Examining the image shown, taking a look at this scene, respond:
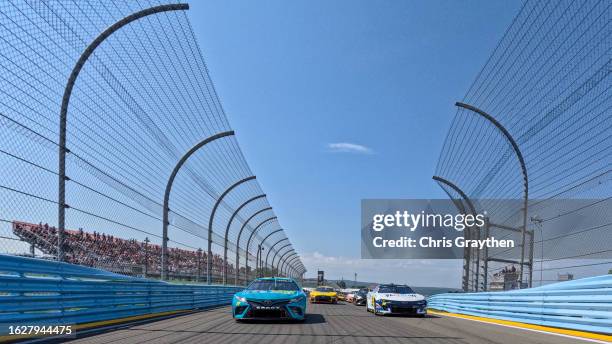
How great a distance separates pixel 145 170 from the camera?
40.8ft

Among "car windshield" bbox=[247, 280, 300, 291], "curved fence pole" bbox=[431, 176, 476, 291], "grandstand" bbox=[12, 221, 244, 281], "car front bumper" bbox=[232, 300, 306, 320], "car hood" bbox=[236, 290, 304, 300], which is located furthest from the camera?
"curved fence pole" bbox=[431, 176, 476, 291]

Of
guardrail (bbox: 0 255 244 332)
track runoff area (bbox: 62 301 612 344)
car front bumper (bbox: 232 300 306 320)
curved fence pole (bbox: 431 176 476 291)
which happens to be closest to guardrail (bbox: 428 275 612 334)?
track runoff area (bbox: 62 301 612 344)

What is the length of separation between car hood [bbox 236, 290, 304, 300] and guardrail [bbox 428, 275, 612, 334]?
4786 mm

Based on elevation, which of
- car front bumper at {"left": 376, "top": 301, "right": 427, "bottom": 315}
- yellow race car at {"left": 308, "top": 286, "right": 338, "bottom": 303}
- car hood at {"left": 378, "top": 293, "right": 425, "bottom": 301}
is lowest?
yellow race car at {"left": 308, "top": 286, "right": 338, "bottom": 303}

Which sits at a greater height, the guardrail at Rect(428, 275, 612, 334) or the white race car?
the guardrail at Rect(428, 275, 612, 334)

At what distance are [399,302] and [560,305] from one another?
5.54 m

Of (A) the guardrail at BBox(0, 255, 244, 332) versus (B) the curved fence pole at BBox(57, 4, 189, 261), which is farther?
(B) the curved fence pole at BBox(57, 4, 189, 261)

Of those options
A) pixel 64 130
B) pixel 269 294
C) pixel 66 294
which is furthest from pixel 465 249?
pixel 64 130

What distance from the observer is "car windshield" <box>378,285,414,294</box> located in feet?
54.3

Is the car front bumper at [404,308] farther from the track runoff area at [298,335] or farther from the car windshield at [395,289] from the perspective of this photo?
the track runoff area at [298,335]

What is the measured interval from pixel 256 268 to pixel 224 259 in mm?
16076

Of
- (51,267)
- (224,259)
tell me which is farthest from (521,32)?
(224,259)

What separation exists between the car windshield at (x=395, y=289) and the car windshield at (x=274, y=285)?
192 inches

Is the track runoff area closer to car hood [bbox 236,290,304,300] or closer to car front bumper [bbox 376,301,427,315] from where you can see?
car hood [bbox 236,290,304,300]
